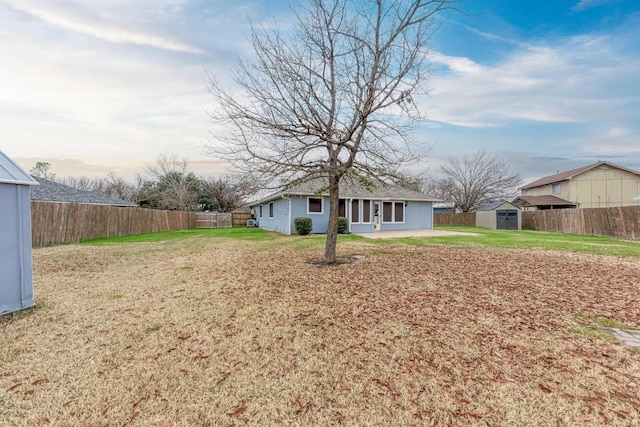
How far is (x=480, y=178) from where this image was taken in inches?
1502

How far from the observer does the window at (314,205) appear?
60.2 feet

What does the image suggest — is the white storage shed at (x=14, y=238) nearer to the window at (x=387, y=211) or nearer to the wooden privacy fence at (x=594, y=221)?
the window at (x=387, y=211)

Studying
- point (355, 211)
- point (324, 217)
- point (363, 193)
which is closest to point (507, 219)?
point (363, 193)

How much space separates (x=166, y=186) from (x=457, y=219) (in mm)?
35366

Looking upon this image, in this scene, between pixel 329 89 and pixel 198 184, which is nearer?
pixel 329 89

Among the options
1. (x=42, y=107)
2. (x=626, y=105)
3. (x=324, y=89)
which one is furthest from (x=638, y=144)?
(x=42, y=107)

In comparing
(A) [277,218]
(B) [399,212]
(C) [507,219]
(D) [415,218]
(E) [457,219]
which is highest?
(B) [399,212]

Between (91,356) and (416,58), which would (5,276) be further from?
(416,58)

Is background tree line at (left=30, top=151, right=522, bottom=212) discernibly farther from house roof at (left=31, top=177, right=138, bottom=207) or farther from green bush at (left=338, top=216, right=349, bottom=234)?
green bush at (left=338, top=216, right=349, bottom=234)

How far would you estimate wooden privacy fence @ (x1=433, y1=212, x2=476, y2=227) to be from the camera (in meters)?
32.4

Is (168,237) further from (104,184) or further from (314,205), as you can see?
(104,184)

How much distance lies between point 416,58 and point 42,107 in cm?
1283

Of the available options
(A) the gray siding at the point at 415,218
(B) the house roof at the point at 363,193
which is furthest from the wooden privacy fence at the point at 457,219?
(B) the house roof at the point at 363,193

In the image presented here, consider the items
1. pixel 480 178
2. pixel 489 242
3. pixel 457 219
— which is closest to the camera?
pixel 489 242
